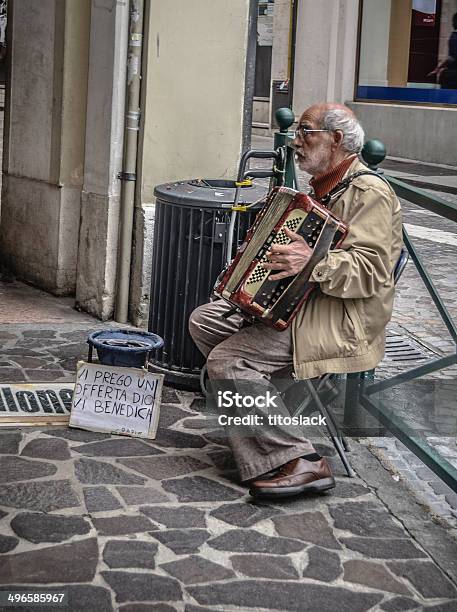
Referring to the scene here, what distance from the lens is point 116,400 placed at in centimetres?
467

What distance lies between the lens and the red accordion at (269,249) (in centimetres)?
393

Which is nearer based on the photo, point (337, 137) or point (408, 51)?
point (337, 137)

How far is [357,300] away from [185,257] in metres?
1.51

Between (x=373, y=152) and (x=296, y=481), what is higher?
(x=373, y=152)

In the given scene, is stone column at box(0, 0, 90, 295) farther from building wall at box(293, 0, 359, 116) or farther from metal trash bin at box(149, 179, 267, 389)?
building wall at box(293, 0, 359, 116)

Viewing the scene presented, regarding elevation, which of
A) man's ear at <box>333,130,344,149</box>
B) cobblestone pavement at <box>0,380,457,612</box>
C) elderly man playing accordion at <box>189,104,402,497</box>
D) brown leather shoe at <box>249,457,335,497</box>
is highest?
man's ear at <box>333,130,344,149</box>

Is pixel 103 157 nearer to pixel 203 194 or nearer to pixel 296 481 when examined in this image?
pixel 203 194

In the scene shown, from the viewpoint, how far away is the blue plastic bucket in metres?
4.71

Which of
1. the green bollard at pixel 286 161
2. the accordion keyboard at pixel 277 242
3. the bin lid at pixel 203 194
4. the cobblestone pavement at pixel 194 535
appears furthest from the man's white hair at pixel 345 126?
the cobblestone pavement at pixel 194 535

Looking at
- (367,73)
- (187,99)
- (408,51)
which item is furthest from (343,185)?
(367,73)

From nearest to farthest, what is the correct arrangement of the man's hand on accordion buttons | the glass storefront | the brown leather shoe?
the man's hand on accordion buttons → the brown leather shoe → the glass storefront

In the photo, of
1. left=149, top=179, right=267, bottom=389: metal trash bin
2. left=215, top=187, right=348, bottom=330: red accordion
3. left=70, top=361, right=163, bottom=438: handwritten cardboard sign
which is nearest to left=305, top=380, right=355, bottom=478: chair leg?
left=215, top=187, right=348, bottom=330: red accordion

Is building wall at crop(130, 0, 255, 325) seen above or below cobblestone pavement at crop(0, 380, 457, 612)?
above

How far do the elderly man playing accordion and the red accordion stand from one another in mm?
37
